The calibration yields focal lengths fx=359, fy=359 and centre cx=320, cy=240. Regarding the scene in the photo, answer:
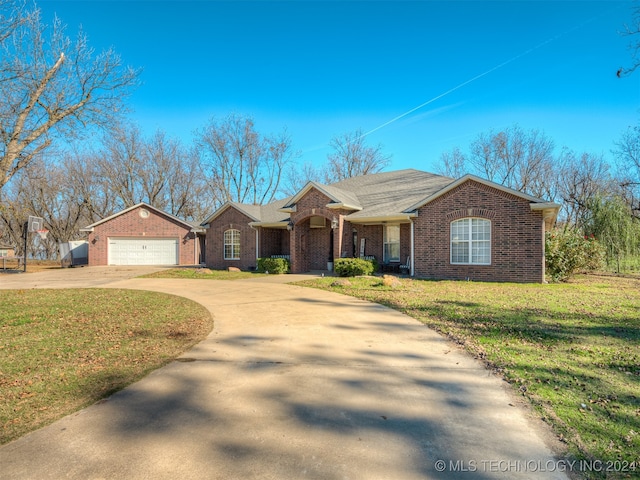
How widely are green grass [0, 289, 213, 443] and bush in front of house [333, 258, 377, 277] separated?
7529mm

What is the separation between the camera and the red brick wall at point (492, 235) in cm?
1355

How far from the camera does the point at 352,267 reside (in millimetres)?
15578

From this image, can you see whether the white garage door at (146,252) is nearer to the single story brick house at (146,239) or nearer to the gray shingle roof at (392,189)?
the single story brick house at (146,239)

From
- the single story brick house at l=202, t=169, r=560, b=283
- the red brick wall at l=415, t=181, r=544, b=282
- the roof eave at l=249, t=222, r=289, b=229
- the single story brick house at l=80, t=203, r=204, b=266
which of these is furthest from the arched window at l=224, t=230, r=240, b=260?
the red brick wall at l=415, t=181, r=544, b=282

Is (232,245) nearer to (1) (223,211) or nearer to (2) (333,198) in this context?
(1) (223,211)

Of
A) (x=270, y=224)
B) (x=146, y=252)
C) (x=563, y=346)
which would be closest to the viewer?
(x=563, y=346)

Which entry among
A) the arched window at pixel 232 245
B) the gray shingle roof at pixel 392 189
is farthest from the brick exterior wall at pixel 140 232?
the gray shingle roof at pixel 392 189

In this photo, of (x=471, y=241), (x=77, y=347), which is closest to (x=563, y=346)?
(x=77, y=347)

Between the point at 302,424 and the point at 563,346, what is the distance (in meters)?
4.48

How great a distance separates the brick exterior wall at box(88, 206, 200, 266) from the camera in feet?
86.4

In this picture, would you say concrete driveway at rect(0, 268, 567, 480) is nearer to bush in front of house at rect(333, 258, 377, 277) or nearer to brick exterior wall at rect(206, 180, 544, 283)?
brick exterior wall at rect(206, 180, 544, 283)

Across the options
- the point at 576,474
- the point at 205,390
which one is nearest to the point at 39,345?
the point at 205,390

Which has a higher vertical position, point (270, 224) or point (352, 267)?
point (270, 224)

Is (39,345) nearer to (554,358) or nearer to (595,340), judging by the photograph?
(554,358)
